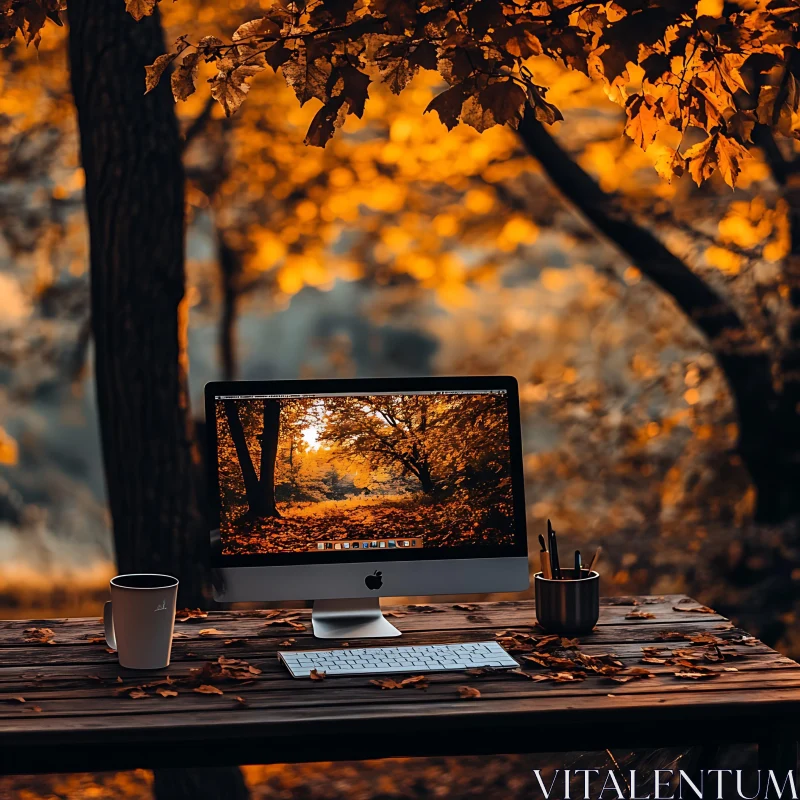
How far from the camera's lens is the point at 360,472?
208cm

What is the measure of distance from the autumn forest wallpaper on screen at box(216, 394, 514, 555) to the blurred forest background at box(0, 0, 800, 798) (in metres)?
2.05

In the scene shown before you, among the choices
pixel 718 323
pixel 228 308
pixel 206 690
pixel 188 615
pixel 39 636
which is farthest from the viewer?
pixel 228 308

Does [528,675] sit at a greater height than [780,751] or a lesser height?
greater

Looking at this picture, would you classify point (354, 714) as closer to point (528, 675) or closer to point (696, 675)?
point (528, 675)

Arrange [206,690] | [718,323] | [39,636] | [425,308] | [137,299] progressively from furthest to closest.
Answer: [425,308] < [718,323] < [137,299] < [39,636] < [206,690]

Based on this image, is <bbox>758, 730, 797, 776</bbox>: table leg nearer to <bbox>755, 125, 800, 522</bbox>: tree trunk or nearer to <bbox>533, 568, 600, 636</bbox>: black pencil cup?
<bbox>533, 568, 600, 636</bbox>: black pencil cup

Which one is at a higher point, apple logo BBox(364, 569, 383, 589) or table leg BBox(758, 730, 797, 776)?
apple logo BBox(364, 569, 383, 589)

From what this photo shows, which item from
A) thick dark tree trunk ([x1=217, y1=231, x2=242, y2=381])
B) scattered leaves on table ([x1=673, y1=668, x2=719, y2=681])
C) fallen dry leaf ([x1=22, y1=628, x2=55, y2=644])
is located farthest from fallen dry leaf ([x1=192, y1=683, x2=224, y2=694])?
thick dark tree trunk ([x1=217, y1=231, x2=242, y2=381])

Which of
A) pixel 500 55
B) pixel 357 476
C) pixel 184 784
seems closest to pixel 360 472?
pixel 357 476

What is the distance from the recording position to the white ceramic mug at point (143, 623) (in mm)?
1800

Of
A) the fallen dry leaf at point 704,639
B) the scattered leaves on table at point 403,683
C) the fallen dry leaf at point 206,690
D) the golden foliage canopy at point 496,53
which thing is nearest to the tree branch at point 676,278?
the golden foliage canopy at point 496,53

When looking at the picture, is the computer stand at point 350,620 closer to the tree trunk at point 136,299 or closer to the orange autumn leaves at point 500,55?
the tree trunk at point 136,299

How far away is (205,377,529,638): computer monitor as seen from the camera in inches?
81.0

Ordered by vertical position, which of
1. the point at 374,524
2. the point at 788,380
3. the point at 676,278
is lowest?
the point at 374,524
